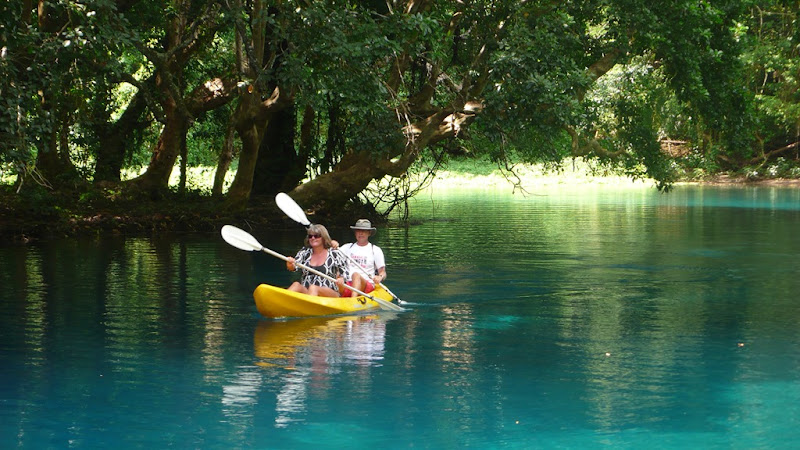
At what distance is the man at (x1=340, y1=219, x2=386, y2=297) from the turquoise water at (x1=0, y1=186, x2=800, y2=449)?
403 mm

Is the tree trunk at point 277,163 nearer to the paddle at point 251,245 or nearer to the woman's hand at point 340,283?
the paddle at point 251,245

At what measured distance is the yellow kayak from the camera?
36.3ft

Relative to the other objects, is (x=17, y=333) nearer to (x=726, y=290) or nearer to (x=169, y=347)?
(x=169, y=347)

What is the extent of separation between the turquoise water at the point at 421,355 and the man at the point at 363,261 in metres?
0.40

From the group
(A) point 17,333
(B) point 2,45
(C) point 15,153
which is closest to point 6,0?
(B) point 2,45

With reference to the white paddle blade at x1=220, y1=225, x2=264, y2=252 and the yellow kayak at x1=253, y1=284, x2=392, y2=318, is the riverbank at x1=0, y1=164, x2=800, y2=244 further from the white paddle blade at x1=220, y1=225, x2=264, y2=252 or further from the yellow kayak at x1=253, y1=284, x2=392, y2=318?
the yellow kayak at x1=253, y1=284, x2=392, y2=318

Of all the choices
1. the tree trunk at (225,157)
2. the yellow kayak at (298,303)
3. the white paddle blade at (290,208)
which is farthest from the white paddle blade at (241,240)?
the tree trunk at (225,157)

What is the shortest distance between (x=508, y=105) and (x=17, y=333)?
1102 cm

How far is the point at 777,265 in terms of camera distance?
1672 centimetres

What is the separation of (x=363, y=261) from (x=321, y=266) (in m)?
0.54

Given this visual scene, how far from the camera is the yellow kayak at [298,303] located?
11.1m

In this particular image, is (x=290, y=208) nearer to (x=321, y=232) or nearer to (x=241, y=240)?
(x=241, y=240)

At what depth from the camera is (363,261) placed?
1198 cm

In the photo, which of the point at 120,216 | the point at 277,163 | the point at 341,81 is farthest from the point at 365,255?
the point at 277,163
